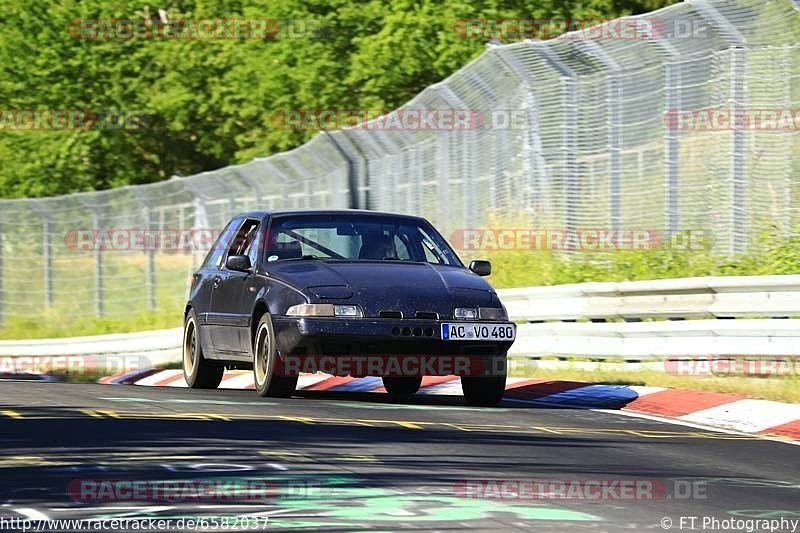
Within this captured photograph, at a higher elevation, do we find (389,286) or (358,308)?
(389,286)

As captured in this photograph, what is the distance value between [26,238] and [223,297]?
18.3 metres

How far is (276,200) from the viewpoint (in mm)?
26781

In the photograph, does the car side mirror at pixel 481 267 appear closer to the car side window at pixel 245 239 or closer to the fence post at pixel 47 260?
the car side window at pixel 245 239

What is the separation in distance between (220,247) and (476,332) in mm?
3698

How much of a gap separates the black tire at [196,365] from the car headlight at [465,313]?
3330 mm

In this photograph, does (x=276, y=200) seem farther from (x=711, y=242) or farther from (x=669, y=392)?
(x=669, y=392)

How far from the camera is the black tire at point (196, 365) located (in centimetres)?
1617

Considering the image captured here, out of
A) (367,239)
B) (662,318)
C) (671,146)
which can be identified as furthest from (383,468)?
(671,146)

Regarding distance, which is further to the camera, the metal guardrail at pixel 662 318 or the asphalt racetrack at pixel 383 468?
the metal guardrail at pixel 662 318

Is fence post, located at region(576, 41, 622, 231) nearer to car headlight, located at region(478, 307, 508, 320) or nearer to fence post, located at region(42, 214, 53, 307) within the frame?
car headlight, located at region(478, 307, 508, 320)

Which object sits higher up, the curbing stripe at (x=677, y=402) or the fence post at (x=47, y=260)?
the fence post at (x=47, y=260)

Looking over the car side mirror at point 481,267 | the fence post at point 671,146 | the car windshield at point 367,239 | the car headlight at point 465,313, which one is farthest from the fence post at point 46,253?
the car headlight at point 465,313

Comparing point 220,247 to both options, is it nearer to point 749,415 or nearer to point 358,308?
point 358,308

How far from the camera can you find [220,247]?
642 inches
